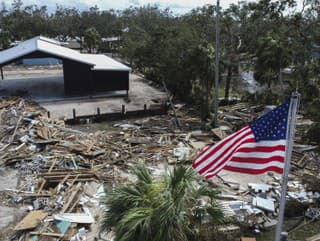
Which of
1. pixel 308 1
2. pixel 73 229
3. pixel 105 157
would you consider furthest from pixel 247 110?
pixel 73 229

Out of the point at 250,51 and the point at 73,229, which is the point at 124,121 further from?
the point at 250,51

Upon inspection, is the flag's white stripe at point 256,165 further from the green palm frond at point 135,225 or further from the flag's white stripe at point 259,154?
the green palm frond at point 135,225

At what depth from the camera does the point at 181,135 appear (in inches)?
727

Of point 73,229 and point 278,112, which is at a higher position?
point 278,112

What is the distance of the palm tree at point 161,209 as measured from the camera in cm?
576

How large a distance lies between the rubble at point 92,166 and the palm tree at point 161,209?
1040mm

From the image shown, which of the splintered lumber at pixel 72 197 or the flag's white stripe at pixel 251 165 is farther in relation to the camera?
the splintered lumber at pixel 72 197

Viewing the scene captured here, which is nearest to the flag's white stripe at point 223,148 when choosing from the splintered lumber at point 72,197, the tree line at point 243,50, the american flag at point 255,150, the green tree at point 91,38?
the american flag at point 255,150

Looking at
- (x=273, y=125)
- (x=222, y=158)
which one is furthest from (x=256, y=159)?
(x=273, y=125)

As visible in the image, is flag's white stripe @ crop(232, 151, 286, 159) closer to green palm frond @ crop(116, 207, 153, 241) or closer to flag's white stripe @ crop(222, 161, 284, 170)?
flag's white stripe @ crop(222, 161, 284, 170)

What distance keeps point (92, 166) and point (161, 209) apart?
900 centimetres

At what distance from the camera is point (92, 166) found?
1427 cm

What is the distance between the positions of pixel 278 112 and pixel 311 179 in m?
8.94

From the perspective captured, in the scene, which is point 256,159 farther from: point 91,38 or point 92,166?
point 91,38
